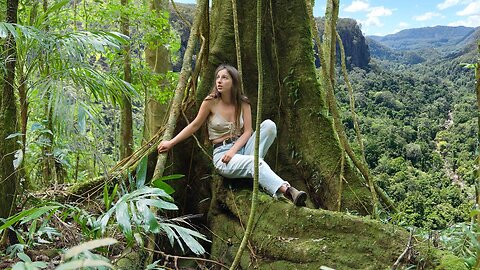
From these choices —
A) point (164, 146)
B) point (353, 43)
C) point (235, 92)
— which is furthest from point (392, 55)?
point (164, 146)

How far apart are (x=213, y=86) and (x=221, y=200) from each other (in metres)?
1.04

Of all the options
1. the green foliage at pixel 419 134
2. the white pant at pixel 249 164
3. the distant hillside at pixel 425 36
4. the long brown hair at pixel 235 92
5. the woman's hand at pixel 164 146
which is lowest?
the green foliage at pixel 419 134

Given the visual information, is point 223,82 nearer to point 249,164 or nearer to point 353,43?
point 249,164

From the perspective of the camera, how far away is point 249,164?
151 inches

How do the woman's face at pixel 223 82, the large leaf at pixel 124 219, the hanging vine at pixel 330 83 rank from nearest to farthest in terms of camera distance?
the large leaf at pixel 124 219, the woman's face at pixel 223 82, the hanging vine at pixel 330 83

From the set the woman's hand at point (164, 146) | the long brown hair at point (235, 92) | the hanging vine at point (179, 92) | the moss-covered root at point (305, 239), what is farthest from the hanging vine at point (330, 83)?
the woman's hand at point (164, 146)

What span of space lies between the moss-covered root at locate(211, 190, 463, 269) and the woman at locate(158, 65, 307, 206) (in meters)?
0.30

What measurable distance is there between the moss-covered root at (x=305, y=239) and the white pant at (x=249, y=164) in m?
0.12

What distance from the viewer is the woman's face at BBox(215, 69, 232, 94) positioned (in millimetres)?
4133

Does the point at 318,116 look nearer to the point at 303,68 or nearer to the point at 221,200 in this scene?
the point at 303,68

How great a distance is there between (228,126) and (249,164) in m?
0.51

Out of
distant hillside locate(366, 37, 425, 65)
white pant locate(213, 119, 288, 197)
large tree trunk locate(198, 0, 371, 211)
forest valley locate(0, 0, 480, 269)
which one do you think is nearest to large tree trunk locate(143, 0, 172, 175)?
forest valley locate(0, 0, 480, 269)

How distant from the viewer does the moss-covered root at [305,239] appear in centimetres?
274

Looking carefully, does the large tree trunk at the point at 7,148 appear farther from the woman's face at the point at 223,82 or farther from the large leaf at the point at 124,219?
the woman's face at the point at 223,82
